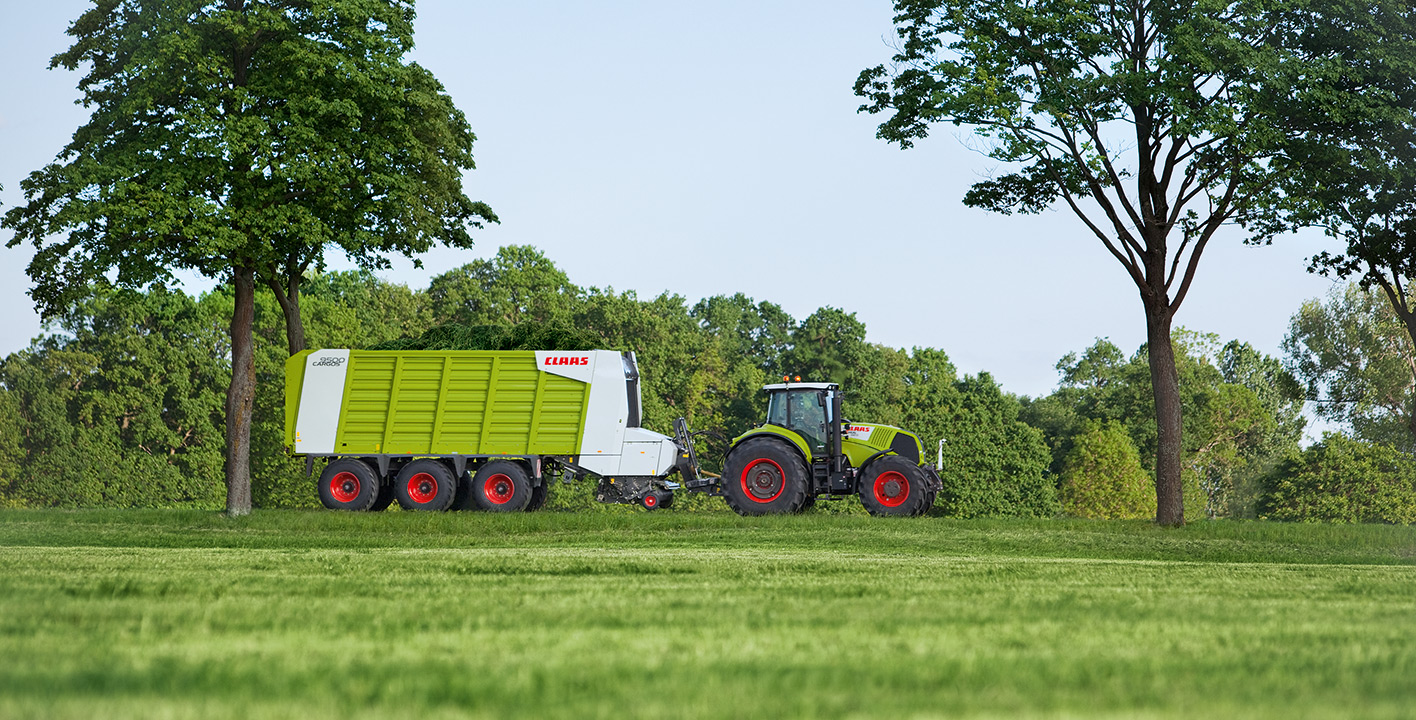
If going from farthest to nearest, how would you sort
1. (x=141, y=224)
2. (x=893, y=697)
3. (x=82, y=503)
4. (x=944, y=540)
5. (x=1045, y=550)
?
(x=82, y=503)
(x=141, y=224)
(x=944, y=540)
(x=1045, y=550)
(x=893, y=697)

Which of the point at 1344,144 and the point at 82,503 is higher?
the point at 1344,144

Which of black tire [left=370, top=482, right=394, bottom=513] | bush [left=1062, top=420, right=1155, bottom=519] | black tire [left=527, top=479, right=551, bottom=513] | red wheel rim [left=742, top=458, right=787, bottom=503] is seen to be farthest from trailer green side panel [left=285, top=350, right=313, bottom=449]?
bush [left=1062, top=420, right=1155, bottom=519]

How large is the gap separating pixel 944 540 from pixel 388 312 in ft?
168

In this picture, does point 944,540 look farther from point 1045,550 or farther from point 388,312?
point 388,312

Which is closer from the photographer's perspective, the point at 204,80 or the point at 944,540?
the point at 944,540

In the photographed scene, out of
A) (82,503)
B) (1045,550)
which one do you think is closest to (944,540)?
(1045,550)

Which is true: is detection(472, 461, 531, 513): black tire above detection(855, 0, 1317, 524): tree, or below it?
below

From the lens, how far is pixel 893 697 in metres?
3.72

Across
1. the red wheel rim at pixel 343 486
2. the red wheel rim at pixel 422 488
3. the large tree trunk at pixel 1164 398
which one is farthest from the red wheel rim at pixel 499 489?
the large tree trunk at pixel 1164 398

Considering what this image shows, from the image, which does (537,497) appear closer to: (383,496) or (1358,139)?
(383,496)

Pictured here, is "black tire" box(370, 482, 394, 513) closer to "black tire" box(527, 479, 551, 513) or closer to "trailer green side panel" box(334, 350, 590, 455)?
"trailer green side panel" box(334, 350, 590, 455)

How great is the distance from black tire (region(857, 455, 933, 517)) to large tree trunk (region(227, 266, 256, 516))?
37.0 feet

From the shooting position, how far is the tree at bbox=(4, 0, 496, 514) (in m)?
21.8

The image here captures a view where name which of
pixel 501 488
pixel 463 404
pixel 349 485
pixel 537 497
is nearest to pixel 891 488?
pixel 537 497
